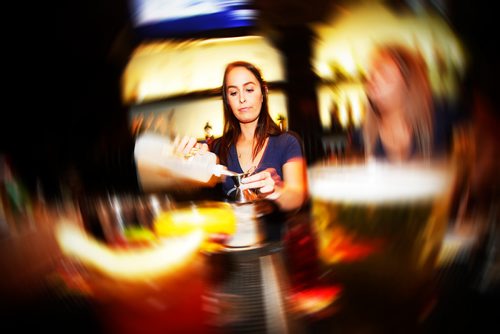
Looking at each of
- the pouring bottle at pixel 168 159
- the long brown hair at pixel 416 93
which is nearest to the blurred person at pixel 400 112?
the long brown hair at pixel 416 93

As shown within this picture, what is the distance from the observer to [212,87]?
646 mm

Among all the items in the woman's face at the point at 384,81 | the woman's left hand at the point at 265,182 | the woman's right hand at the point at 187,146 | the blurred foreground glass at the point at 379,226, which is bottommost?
the blurred foreground glass at the point at 379,226

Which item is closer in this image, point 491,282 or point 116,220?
point 491,282

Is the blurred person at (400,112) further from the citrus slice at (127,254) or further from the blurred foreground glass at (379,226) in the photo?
the citrus slice at (127,254)

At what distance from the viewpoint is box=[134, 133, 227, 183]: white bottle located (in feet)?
2.12

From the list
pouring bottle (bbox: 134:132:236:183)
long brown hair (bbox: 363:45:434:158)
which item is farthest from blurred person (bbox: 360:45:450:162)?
pouring bottle (bbox: 134:132:236:183)

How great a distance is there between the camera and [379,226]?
0.66 meters

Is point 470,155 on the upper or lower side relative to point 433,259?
upper

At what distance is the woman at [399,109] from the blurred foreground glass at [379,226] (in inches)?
1.1

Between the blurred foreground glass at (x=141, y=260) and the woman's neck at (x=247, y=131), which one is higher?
the woman's neck at (x=247, y=131)

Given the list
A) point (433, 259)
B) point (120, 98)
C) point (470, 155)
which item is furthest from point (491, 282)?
point (120, 98)

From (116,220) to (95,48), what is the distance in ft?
0.86

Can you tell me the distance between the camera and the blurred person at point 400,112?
623mm

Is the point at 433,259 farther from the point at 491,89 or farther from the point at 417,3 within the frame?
the point at 417,3
